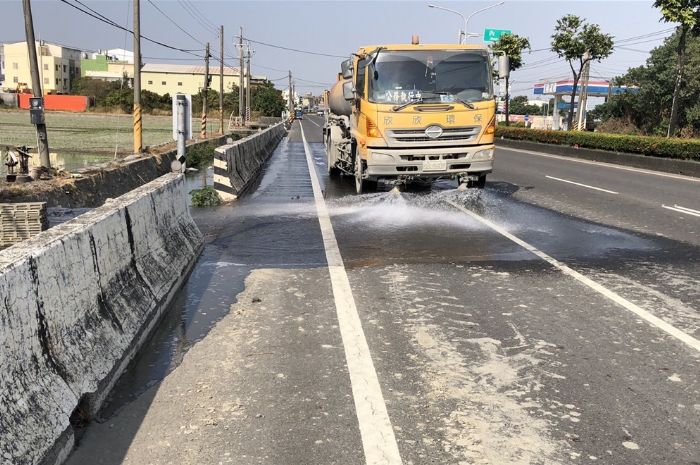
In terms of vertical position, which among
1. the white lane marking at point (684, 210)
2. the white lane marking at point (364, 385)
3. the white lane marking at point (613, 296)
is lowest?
the white lane marking at point (364, 385)

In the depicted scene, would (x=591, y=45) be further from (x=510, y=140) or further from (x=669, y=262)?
(x=669, y=262)

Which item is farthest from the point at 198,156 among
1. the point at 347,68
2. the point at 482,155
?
the point at 482,155

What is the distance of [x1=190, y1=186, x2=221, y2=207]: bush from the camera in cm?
1274

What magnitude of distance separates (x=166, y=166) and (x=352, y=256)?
13.9m

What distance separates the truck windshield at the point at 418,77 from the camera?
12.4m

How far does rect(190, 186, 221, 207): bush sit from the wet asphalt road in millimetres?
3390

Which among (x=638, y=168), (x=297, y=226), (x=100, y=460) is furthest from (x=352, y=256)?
(x=638, y=168)

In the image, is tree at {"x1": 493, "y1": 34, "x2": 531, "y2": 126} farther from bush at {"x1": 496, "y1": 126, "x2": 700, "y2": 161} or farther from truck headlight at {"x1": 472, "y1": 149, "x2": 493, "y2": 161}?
truck headlight at {"x1": 472, "y1": 149, "x2": 493, "y2": 161}

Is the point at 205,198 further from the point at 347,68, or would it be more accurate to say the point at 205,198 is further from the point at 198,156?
the point at 198,156

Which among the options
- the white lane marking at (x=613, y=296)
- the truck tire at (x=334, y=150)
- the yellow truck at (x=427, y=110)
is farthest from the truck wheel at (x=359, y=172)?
the white lane marking at (x=613, y=296)

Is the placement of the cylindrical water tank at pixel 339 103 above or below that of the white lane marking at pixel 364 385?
above

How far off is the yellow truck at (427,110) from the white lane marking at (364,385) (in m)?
5.73

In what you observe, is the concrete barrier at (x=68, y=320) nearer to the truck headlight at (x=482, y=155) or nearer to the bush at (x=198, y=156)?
the truck headlight at (x=482, y=155)

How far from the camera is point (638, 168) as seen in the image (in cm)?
2334
